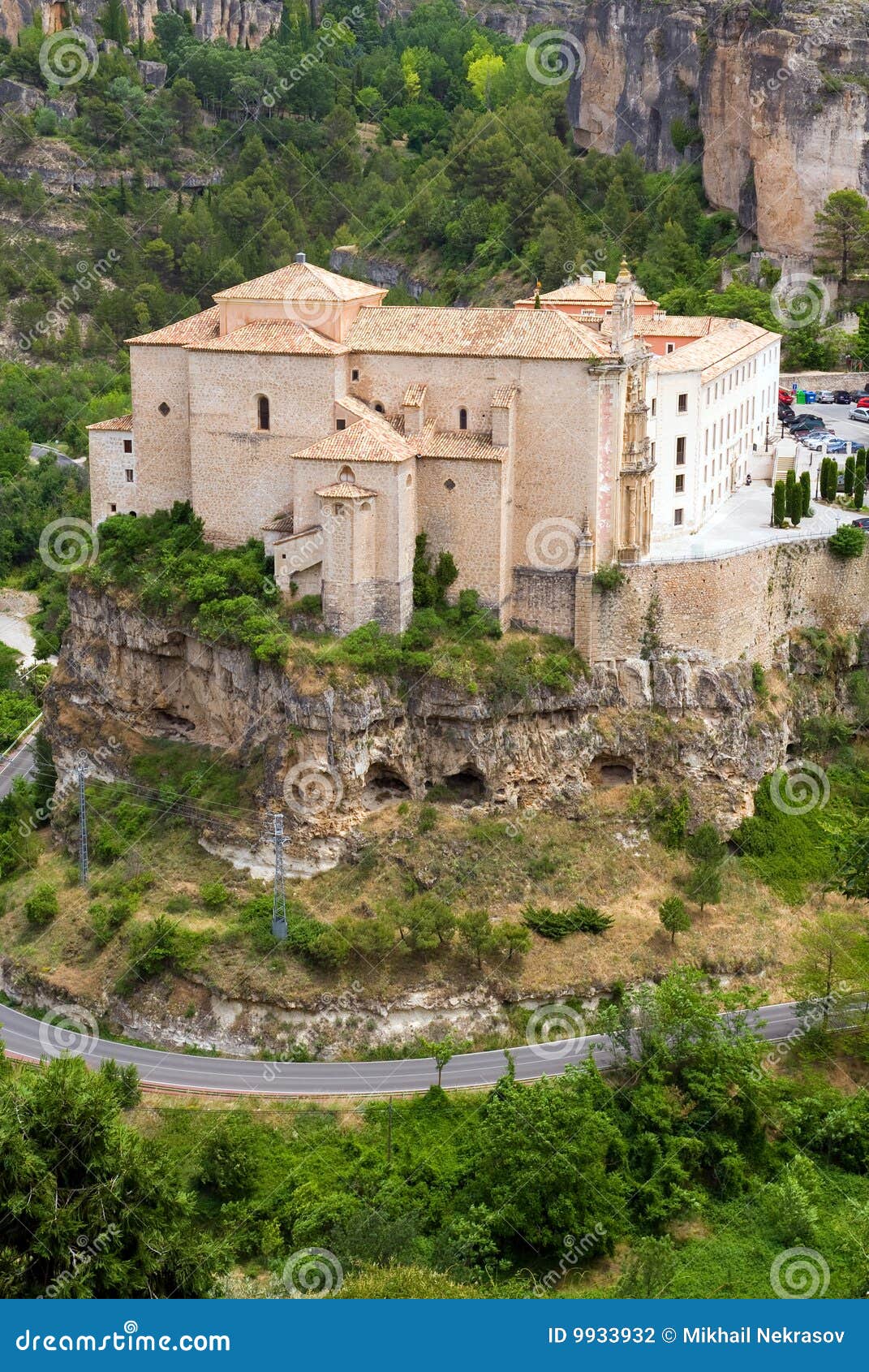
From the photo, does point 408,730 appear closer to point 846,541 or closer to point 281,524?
point 281,524

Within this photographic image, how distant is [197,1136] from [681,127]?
61.4 m

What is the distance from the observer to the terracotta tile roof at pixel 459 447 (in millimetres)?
50094

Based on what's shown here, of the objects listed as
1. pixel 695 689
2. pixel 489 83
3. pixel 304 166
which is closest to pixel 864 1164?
pixel 695 689

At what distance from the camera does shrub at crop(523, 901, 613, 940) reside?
1916 inches

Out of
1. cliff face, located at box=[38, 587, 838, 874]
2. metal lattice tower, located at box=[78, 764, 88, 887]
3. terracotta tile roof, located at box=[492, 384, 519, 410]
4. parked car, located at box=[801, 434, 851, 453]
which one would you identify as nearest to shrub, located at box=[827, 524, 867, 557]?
cliff face, located at box=[38, 587, 838, 874]

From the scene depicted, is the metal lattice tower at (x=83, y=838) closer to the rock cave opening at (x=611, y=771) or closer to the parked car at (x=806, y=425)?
the rock cave opening at (x=611, y=771)

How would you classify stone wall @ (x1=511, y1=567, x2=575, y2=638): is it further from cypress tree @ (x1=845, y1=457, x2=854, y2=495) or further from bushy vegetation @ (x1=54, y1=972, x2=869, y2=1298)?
cypress tree @ (x1=845, y1=457, x2=854, y2=495)

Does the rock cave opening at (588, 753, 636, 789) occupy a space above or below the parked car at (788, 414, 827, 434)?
below

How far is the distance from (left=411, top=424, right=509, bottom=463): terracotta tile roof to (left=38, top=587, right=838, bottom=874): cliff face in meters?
6.08

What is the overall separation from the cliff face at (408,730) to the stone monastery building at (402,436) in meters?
2.43

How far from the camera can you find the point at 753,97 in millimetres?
80750

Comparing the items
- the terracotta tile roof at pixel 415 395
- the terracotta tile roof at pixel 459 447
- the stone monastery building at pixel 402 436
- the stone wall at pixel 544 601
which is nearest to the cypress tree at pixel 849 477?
the stone monastery building at pixel 402 436

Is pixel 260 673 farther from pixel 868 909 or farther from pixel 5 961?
pixel 868 909

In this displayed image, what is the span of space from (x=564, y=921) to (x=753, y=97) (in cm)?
4556
